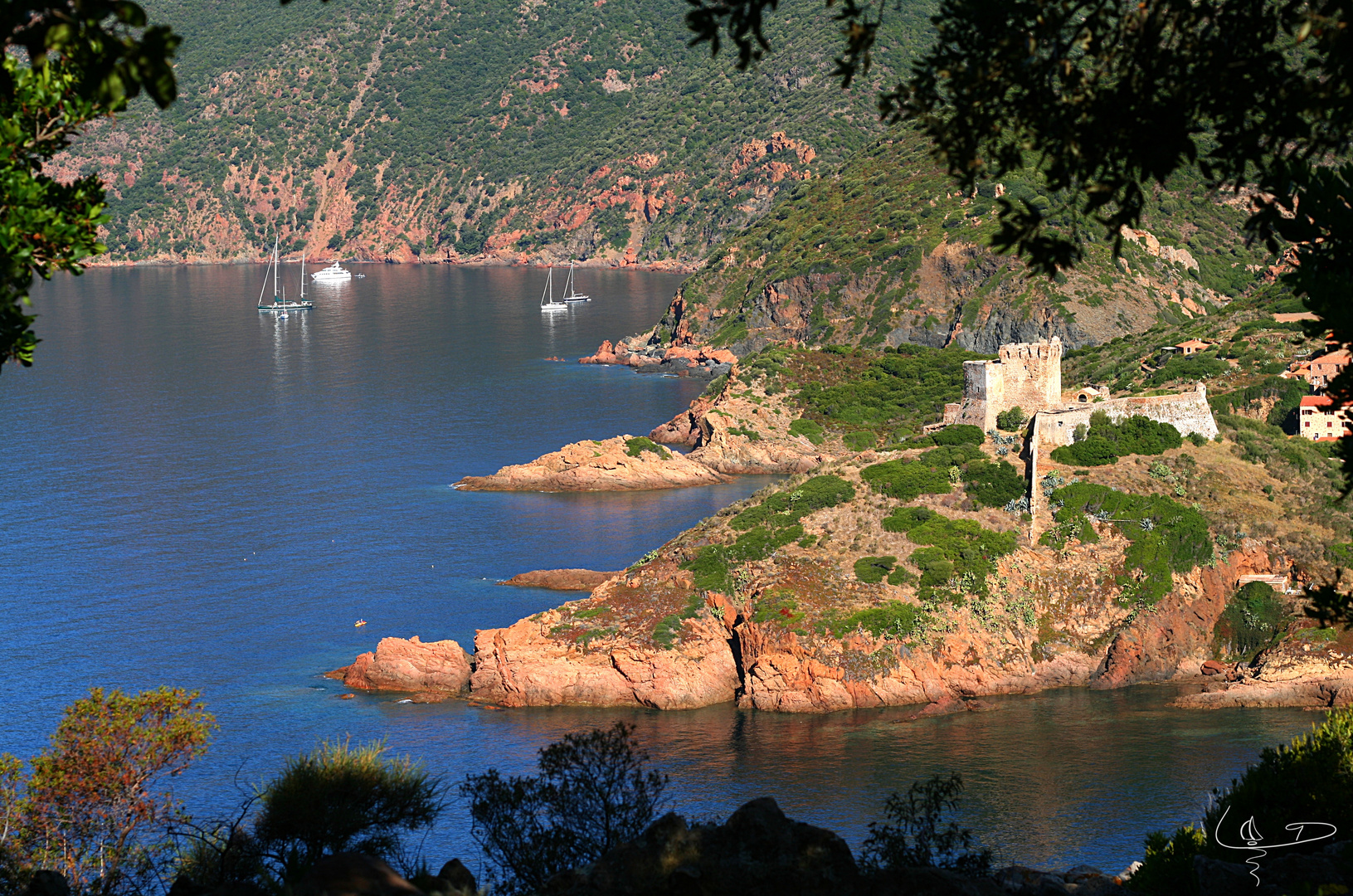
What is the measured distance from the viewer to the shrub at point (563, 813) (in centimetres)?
2636

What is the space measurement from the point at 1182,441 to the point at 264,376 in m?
91.6

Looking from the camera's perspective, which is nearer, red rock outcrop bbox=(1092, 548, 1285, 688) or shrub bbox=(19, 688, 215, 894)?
shrub bbox=(19, 688, 215, 894)

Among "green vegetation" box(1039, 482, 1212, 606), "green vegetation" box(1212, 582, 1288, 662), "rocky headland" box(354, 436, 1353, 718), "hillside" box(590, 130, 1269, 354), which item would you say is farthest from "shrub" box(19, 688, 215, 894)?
"hillside" box(590, 130, 1269, 354)

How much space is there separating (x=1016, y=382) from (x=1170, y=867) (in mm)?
40102

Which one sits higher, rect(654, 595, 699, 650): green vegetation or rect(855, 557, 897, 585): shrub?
rect(855, 557, 897, 585): shrub

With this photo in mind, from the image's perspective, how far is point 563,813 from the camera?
1115 inches

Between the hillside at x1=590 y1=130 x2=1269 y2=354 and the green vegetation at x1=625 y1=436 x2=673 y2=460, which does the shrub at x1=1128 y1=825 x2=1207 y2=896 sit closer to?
the green vegetation at x1=625 y1=436 x2=673 y2=460

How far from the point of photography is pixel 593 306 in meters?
186

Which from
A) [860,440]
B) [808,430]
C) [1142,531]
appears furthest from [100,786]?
[808,430]

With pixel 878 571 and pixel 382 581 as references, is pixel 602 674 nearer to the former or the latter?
pixel 878 571

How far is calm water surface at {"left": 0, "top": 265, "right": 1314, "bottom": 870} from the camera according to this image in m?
45.9

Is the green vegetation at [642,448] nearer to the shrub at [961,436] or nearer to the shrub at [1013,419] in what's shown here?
the shrub at [961,436]

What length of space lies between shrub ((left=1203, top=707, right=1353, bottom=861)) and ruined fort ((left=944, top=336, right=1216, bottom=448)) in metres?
32.8

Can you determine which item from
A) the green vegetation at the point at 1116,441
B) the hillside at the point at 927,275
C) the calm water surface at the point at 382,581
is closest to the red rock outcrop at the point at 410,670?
the calm water surface at the point at 382,581
